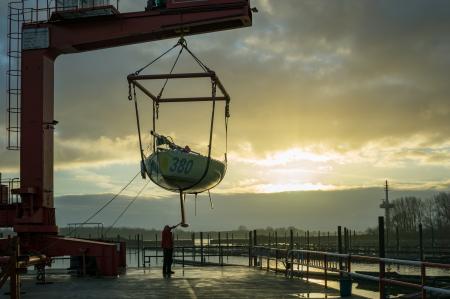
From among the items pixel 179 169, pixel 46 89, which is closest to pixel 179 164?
pixel 179 169

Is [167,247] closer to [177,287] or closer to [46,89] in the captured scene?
[177,287]

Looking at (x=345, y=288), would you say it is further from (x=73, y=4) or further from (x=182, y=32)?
(x=73, y=4)

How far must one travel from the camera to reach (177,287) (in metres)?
16.4

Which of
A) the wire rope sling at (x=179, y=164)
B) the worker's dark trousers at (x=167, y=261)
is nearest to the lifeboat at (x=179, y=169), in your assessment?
the wire rope sling at (x=179, y=164)

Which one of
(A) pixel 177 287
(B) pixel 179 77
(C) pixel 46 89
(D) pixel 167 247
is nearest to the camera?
(B) pixel 179 77

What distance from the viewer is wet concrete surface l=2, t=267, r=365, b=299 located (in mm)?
14375

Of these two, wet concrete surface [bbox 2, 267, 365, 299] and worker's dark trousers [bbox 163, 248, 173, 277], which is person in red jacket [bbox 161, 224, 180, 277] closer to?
worker's dark trousers [bbox 163, 248, 173, 277]

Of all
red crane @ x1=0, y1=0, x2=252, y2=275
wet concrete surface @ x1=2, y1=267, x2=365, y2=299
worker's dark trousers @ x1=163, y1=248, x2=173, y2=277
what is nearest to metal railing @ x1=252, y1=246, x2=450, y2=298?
wet concrete surface @ x1=2, y1=267, x2=365, y2=299

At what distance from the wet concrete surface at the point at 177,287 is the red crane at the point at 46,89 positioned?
5.61 ft

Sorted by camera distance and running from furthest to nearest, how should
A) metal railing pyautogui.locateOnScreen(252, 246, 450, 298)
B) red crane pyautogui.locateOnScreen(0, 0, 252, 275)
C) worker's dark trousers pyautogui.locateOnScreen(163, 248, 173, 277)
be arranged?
worker's dark trousers pyautogui.locateOnScreen(163, 248, 173, 277)
red crane pyautogui.locateOnScreen(0, 0, 252, 275)
metal railing pyautogui.locateOnScreen(252, 246, 450, 298)

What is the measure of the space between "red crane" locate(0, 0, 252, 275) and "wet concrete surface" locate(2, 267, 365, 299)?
5.61 ft

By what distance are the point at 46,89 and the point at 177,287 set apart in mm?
7889

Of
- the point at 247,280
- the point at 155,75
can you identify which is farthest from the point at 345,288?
the point at 155,75

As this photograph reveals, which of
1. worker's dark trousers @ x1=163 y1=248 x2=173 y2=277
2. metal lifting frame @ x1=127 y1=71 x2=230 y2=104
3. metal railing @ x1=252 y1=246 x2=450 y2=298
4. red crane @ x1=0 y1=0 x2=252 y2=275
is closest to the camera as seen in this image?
metal railing @ x1=252 y1=246 x2=450 y2=298
